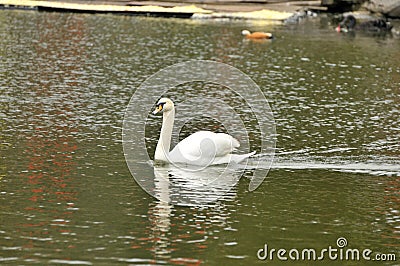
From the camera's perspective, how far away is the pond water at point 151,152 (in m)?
10.7

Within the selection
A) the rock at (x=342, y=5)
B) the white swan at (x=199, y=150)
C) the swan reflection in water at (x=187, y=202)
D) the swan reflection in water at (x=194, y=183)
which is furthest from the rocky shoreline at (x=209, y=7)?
the swan reflection in water at (x=187, y=202)

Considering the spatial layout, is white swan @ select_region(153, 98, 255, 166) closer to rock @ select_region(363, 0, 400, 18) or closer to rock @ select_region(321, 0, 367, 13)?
rock @ select_region(363, 0, 400, 18)

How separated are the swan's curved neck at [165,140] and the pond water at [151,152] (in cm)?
63

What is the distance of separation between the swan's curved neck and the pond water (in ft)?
2.06

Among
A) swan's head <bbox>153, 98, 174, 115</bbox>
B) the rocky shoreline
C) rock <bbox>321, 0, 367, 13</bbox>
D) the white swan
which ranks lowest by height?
the white swan

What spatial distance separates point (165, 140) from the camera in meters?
14.8

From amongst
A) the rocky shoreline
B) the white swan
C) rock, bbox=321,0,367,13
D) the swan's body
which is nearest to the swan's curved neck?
the white swan

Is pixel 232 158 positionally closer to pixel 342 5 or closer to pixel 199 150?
pixel 199 150

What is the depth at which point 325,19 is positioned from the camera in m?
44.0

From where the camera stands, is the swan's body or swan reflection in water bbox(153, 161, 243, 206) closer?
swan reflection in water bbox(153, 161, 243, 206)

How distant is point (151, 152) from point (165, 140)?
0.63 meters

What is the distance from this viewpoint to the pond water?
420 inches

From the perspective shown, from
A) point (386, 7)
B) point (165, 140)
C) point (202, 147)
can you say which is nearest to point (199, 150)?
point (202, 147)

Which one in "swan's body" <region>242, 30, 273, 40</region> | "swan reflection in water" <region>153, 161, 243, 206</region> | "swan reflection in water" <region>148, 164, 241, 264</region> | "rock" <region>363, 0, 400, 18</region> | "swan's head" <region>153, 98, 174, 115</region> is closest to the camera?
"swan reflection in water" <region>148, 164, 241, 264</region>
